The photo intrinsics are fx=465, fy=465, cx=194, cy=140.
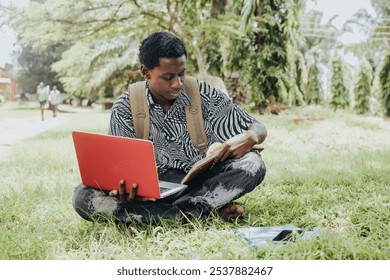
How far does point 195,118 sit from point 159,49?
1.17 ft

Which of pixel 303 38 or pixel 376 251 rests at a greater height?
pixel 303 38

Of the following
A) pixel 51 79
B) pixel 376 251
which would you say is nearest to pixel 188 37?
pixel 51 79

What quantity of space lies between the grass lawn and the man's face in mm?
573

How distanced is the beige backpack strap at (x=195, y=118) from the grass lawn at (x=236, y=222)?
380mm

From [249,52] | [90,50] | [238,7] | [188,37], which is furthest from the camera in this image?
[249,52]

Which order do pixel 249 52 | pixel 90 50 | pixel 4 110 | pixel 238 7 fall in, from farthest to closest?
pixel 249 52
pixel 238 7
pixel 90 50
pixel 4 110

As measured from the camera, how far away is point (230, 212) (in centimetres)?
211

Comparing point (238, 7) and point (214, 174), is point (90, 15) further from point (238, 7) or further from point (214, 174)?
point (214, 174)

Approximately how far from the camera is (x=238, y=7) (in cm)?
538

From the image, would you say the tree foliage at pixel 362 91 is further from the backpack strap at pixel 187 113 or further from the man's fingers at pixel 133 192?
the man's fingers at pixel 133 192

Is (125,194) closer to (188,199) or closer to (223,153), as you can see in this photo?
(188,199)

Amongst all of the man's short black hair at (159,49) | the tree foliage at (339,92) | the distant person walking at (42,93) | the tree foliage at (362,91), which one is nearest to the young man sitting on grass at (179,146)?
the man's short black hair at (159,49)

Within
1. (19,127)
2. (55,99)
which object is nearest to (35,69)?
(55,99)

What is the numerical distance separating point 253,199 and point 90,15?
8.67 feet
